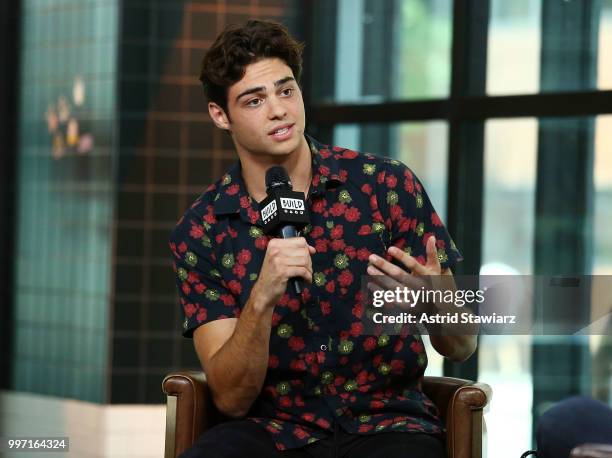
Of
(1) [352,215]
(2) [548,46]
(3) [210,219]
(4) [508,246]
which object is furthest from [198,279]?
(2) [548,46]

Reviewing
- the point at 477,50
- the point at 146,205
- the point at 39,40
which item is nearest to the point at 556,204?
the point at 477,50

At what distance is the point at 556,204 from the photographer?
3.92 m

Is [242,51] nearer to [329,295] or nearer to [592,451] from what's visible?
[329,295]

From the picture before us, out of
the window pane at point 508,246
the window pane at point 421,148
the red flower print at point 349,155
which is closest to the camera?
the red flower print at point 349,155

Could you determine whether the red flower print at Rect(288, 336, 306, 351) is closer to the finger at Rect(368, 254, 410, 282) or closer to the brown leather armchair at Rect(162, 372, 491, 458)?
the brown leather armchair at Rect(162, 372, 491, 458)

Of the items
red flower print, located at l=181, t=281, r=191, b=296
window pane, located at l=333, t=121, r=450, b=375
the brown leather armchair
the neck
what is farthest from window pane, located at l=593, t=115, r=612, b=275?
red flower print, located at l=181, t=281, r=191, b=296

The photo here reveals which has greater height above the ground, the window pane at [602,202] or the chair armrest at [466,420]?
the window pane at [602,202]

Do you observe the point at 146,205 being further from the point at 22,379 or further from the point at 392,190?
the point at 392,190

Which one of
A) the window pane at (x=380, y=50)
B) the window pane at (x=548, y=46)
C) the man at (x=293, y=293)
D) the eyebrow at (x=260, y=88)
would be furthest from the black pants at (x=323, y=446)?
the window pane at (x=380, y=50)

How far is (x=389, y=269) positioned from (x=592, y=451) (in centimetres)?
48

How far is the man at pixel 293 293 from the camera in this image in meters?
2.18

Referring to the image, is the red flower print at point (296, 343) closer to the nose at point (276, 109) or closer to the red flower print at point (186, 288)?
the red flower print at point (186, 288)

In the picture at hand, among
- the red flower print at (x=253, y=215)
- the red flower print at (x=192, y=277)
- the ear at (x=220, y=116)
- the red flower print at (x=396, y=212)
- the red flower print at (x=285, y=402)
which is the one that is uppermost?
the ear at (x=220, y=116)

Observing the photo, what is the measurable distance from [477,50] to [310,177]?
196 cm
